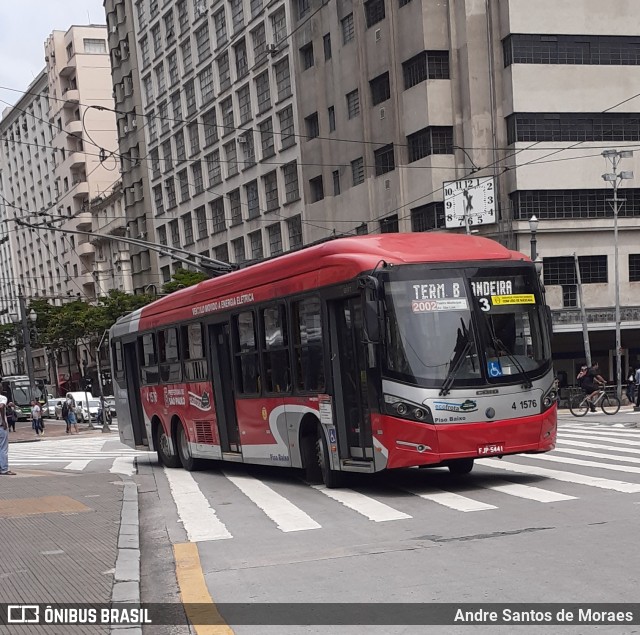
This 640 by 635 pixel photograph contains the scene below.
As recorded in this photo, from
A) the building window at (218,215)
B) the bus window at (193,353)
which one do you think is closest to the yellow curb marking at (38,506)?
the bus window at (193,353)

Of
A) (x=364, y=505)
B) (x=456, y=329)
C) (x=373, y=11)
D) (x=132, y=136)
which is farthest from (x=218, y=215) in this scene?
(x=364, y=505)

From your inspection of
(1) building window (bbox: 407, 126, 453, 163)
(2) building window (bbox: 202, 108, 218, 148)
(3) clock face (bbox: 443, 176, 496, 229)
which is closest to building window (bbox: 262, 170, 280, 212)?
(2) building window (bbox: 202, 108, 218, 148)

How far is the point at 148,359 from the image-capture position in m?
20.7

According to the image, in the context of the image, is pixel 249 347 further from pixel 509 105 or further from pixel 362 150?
pixel 362 150

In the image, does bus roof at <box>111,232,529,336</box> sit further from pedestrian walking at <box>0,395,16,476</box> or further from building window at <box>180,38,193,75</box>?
building window at <box>180,38,193,75</box>

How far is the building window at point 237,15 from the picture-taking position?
5850 centimetres

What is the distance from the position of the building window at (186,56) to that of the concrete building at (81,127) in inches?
865

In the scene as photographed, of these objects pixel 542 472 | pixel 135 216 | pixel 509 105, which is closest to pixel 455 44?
pixel 509 105

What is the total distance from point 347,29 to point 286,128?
27.6 ft

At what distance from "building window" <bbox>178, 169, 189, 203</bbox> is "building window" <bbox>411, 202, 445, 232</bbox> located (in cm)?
2829

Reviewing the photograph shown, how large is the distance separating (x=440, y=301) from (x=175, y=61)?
59.6 metres

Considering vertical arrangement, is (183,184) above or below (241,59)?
below

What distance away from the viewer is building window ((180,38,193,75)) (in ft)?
215

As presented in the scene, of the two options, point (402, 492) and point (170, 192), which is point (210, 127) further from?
point (402, 492)
